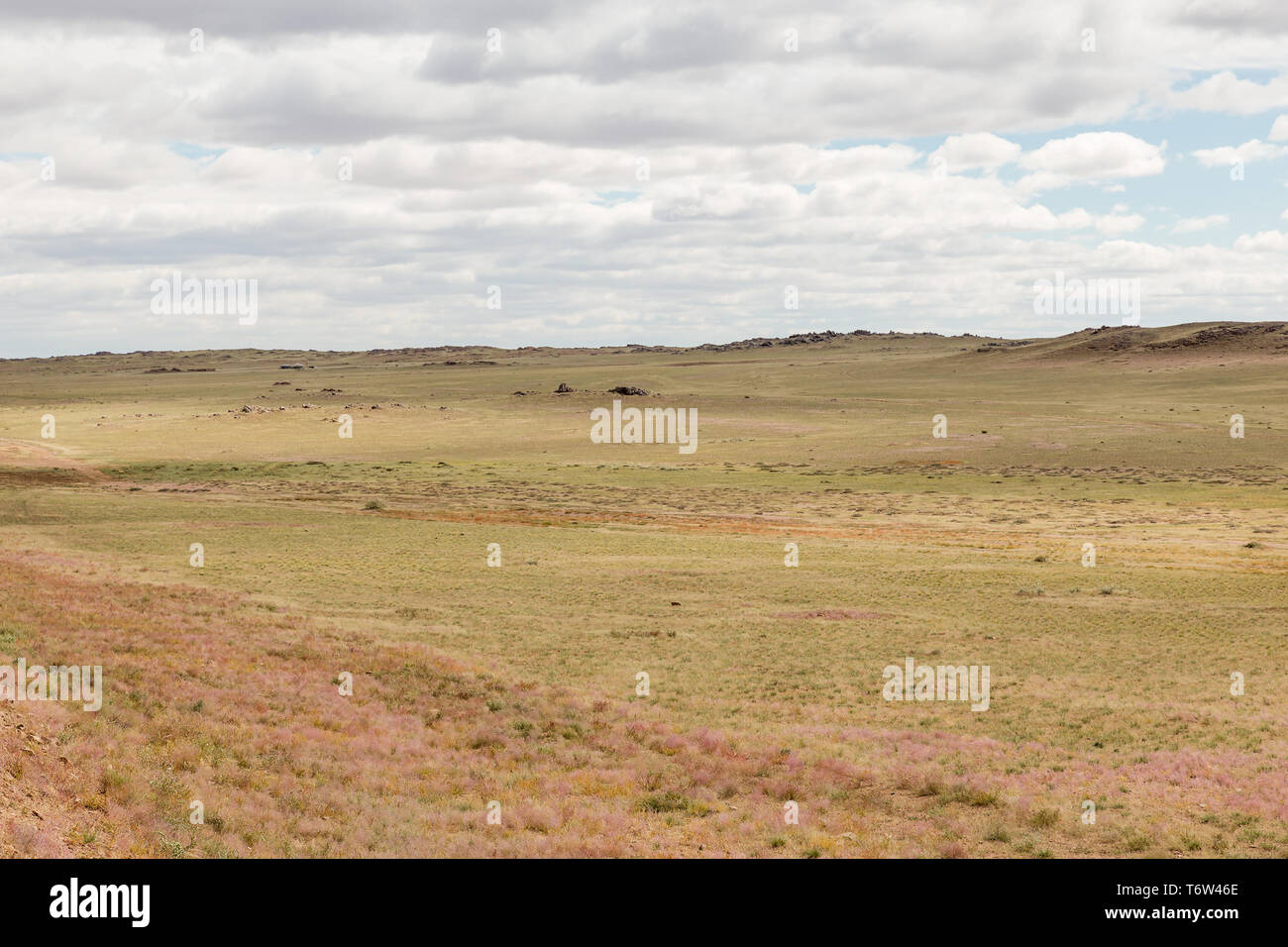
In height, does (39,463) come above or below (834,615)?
above

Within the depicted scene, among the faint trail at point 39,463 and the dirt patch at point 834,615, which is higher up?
the faint trail at point 39,463

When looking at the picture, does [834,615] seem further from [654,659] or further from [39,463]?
[39,463]

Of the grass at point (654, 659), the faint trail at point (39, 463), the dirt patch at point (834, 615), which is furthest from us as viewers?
the faint trail at point (39, 463)

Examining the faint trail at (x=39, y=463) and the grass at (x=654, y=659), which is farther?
the faint trail at (x=39, y=463)

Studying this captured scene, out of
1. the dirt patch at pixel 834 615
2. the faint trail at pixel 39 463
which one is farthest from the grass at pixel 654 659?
the faint trail at pixel 39 463

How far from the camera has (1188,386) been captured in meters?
161

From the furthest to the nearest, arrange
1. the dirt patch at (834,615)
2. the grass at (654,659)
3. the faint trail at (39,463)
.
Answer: the faint trail at (39,463) → the dirt patch at (834,615) → the grass at (654,659)

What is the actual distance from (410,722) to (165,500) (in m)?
53.0

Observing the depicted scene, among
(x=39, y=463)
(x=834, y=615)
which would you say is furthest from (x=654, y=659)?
(x=39, y=463)

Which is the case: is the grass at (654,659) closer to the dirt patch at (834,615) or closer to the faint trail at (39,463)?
the dirt patch at (834,615)

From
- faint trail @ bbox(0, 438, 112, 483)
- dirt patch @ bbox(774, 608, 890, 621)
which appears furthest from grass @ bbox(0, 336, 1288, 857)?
faint trail @ bbox(0, 438, 112, 483)

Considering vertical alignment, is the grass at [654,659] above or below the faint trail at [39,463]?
below
